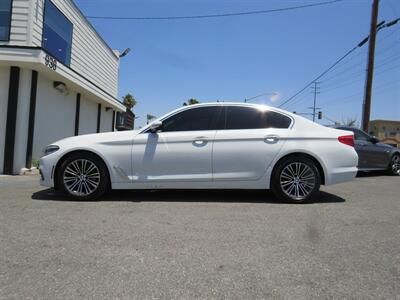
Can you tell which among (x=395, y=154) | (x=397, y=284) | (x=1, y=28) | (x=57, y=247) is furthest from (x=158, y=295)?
(x=395, y=154)

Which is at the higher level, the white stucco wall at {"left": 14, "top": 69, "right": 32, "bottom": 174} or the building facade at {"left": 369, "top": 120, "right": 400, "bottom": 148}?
the building facade at {"left": 369, "top": 120, "right": 400, "bottom": 148}

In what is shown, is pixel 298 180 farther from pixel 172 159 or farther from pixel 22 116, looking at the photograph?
pixel 22 116

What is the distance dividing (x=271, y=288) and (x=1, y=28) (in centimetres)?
1078

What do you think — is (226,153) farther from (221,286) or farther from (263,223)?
(221,286)

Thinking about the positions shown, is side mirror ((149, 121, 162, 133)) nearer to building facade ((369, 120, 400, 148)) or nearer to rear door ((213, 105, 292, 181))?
rear door ((213, 105, 292, 181))

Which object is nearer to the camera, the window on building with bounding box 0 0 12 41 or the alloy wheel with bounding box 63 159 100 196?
the alloy wheel with bounding box 63 159 100 196

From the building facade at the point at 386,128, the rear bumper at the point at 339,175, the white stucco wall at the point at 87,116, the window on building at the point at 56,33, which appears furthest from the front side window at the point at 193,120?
the building facade at the point at 386,128

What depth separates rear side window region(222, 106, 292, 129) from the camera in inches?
244

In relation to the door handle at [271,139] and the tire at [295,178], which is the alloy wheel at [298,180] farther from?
the door handle at [271,139]

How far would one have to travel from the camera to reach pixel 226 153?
5.99 meters

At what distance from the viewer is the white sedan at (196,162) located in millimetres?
5988

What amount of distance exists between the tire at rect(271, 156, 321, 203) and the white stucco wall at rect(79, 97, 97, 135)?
36.5 ft

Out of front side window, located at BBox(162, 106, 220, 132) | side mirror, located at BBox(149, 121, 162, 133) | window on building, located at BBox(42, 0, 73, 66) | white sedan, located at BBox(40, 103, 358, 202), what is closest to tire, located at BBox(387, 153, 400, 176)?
white sedan, located at BBox(40, 103, 358, 202)

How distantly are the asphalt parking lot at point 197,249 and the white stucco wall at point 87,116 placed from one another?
387 inches
